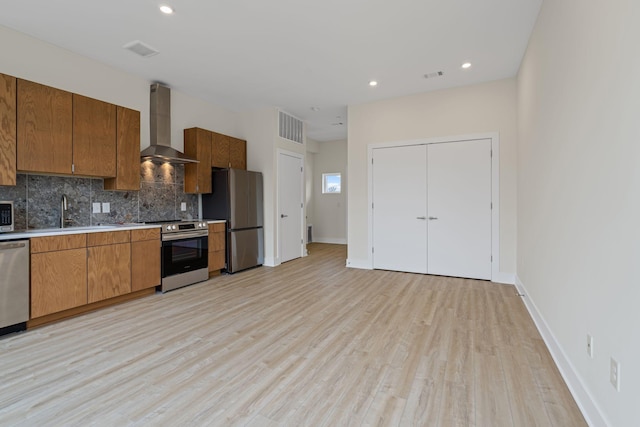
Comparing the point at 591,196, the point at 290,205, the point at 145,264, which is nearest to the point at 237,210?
the point at 290,205

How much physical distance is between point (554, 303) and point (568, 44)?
190 cm

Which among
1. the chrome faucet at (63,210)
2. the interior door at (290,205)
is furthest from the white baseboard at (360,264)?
the chrome faucet at (63,210)

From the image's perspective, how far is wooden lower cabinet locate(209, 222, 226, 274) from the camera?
185 inches

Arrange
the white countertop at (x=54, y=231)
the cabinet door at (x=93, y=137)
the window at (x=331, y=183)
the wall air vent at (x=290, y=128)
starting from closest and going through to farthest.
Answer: the white countertop at (x=54, y=231), the cabinet door at (x=93, y=137), the wall air vent at (x=290, y=128), the window at (x=331, y=183)

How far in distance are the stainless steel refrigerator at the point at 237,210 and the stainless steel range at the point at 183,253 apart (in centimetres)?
48

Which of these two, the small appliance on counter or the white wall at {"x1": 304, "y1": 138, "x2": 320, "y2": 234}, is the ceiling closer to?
the small appliance on counter

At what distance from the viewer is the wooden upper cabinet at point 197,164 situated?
4750mm

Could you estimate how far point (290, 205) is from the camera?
20.1ft

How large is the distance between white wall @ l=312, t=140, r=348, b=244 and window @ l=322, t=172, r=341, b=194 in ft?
0.31

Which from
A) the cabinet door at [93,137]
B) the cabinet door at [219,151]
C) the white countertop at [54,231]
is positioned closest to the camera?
the white countertop at [54,231]

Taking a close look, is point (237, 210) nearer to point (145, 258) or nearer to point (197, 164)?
point (197, 164)

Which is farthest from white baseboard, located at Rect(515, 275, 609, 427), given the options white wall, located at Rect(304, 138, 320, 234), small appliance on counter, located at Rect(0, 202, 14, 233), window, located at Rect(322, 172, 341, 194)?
white wall, located at Rect(304, 138, 320, 234)

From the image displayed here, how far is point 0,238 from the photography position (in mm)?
2566

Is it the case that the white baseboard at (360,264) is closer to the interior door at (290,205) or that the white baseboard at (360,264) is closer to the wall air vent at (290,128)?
the interior door at (290,205)
